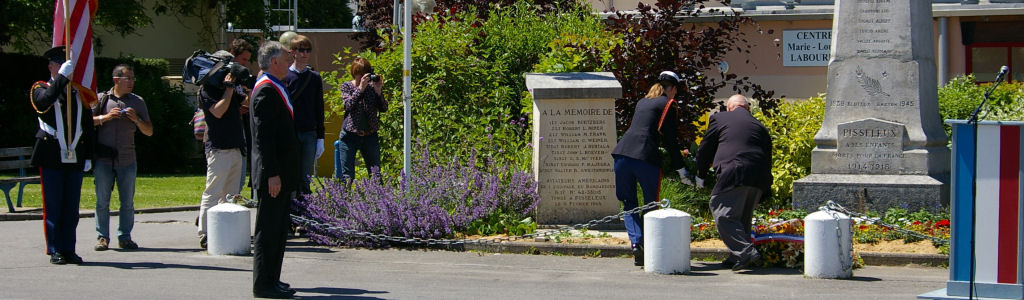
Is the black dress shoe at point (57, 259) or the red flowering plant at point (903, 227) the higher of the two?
the red flowering plant at point (903, 227)

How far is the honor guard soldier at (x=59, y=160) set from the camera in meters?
9.49

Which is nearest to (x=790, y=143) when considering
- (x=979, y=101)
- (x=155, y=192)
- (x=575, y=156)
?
(x=575, y=156)

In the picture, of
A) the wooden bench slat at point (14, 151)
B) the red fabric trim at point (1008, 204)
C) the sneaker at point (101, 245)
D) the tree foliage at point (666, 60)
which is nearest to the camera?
the red fabric trim at point (1008, 204)

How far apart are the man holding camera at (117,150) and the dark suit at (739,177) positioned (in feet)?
15.9

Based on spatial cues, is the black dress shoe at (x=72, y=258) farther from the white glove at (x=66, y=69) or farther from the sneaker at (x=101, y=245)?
the white glove at (x=66, y=69)

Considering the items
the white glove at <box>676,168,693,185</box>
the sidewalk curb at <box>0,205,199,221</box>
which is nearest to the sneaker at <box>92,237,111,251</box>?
the sidewalk curb at <box>0,205,199,221</box>

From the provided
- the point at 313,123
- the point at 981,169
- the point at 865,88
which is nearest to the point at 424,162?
the point at 313,123

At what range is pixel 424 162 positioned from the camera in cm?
1200

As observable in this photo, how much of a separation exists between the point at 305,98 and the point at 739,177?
390 centimetres

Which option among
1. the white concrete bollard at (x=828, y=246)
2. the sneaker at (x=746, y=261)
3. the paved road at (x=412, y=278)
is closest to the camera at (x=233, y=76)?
the paved road at (x=412, y=278)

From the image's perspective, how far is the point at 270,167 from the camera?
7641 millimetres

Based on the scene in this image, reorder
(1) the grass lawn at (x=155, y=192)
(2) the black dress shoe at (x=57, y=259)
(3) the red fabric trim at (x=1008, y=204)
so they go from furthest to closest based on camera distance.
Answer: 1. (1) the grass lawn at (x=155, y=192)
2. (2) the black dress shoe at (x=57, y=259)
3. (3) the red fabric trim at (x=1008, y=204)

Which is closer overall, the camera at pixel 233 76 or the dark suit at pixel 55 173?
the dark suit at pixel 55 173

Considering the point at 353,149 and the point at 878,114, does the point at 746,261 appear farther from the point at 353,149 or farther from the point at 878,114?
the point at 353,149
